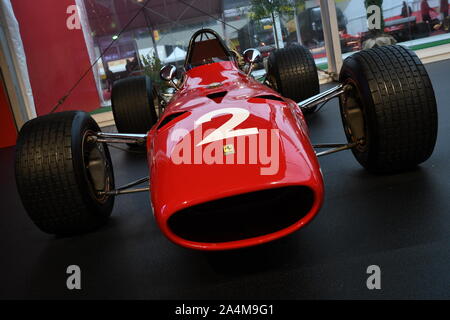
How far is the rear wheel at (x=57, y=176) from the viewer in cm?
226

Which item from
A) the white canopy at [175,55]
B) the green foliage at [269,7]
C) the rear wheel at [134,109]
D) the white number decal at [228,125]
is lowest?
the rear wheel at [134,109]

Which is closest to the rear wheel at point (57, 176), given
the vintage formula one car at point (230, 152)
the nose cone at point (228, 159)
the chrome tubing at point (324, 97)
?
the vintage formula one car at point (230, 152)

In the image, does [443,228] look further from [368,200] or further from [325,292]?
[325,292]

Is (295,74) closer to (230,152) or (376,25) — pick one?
(230,152)

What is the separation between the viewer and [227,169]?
1.53 metres

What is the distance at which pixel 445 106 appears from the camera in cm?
402

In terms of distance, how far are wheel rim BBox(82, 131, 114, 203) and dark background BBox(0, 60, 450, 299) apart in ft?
0.76

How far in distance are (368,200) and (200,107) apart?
3.48 ft

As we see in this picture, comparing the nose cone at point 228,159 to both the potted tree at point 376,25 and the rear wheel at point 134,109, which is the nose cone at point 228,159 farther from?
the potted tree at point 376,25

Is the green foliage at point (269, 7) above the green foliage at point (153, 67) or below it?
above

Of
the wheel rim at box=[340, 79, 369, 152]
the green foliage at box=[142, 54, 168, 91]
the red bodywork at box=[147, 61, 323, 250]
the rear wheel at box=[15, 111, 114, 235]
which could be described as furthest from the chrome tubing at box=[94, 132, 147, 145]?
the green foliage at box=[142, 54, 168, 91]

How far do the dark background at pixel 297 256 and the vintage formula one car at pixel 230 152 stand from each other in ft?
0.60

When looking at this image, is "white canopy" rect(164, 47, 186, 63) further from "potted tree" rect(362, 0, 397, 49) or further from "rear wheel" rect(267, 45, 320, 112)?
"rear wheel" rect(267, 45, 320, 112)
